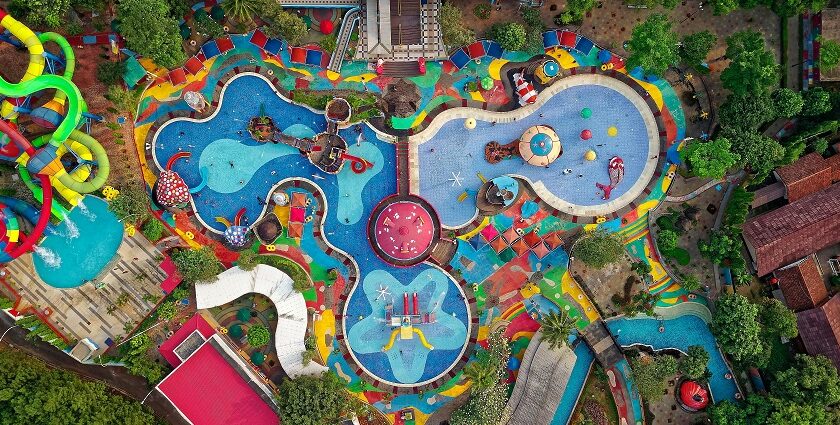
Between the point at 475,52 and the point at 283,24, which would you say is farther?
the point at 475,52

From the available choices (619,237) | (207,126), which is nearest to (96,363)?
(207,126)

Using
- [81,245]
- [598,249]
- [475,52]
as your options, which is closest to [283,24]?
[475,52]

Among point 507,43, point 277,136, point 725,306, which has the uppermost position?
point 277,136

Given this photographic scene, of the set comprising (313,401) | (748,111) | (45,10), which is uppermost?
(45,10)

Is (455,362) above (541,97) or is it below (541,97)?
below

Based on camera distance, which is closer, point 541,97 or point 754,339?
point 754,339

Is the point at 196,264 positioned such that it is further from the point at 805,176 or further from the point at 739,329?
the point at 805,176

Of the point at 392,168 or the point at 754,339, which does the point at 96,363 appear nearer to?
the point at 392,168
